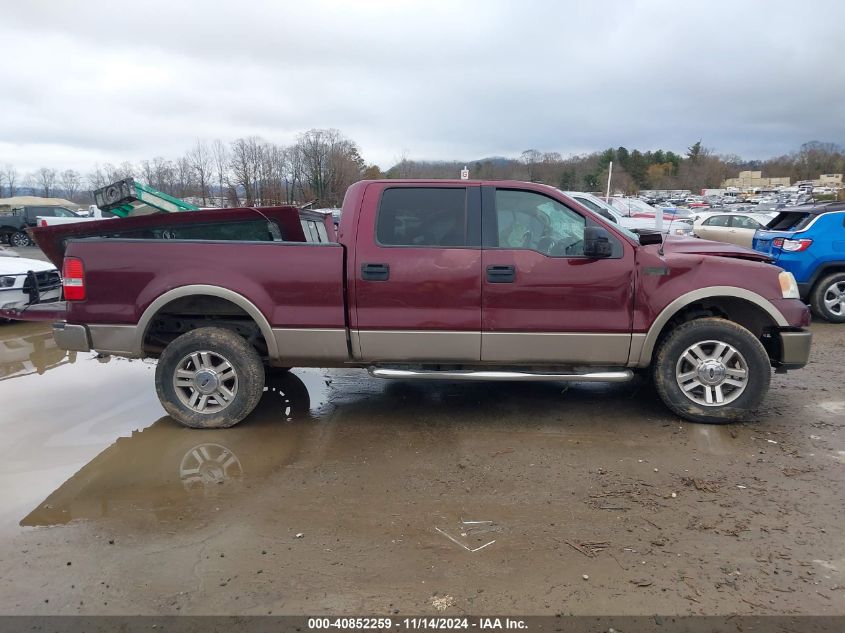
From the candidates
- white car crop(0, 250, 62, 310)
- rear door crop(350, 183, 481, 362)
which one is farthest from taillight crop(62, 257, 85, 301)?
white car crop(0, 250, 62, 310)

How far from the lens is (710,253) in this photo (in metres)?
4.59

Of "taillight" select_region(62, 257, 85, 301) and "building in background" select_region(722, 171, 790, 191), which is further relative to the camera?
"building in background" select_region(722, 171, 790, 191)

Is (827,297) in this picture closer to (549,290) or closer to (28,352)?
(549,290)

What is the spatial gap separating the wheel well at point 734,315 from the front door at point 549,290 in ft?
1.88

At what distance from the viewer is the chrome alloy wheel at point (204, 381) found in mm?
4578

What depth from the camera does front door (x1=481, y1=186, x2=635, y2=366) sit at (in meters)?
4.39

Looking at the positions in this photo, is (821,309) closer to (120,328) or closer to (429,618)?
(429,618)

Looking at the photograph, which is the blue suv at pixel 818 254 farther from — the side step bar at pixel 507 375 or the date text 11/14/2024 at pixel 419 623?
the date text 11/14/2024 at pixel 419 623

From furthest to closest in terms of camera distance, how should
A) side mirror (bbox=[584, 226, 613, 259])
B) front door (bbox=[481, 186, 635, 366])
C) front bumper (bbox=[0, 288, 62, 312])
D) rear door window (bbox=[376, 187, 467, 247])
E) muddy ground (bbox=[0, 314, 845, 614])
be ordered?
1. front bumper (bbox=[0, 288, 62, 312])
2. rear door window (bbox=[376, 187, 467, 247])
3. front door (bbox=[481, 186, 635, 366])
4. side mirror (bbox=[584, 226, 613, 259])
5. muddy ground (bbox=[0, 314, 845, 614])

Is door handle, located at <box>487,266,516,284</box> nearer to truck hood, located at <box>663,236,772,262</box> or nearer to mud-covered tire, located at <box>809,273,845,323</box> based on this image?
truck hood, located at <box>663,236,772,262</box>

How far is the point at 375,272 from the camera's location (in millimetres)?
4430

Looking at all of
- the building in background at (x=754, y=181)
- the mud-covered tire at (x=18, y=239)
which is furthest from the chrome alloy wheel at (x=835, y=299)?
the building in background at (x=754, y=181)

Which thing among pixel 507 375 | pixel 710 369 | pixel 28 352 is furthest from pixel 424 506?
pixel 28 352

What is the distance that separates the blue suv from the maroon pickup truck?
15.8 ft
